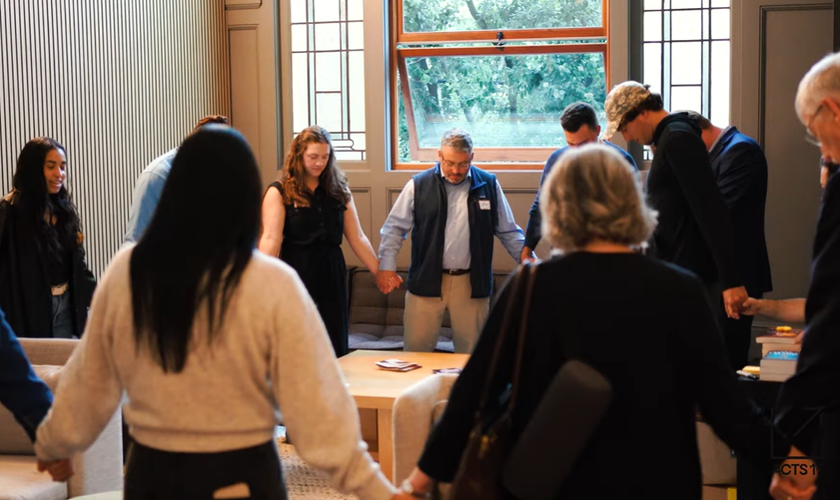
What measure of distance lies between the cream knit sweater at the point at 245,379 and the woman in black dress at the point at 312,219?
290 cm

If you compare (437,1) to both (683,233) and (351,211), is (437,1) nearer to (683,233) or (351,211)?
(351,211)

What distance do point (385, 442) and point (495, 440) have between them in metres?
2.07

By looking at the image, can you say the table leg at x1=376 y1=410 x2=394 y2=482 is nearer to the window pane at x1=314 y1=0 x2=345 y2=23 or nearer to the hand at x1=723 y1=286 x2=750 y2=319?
the hand at x1=723 y1=286 x2=750 y2=319

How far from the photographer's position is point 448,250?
548 centimetres

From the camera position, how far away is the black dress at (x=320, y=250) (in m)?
4.87

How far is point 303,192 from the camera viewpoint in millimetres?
4879

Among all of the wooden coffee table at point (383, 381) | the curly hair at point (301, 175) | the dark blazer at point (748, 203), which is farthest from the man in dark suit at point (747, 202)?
the curly hair at point (301, 175)

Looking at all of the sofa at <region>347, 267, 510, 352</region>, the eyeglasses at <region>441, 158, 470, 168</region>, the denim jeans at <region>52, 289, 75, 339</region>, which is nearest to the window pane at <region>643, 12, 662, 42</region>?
the sofa at <region>347, 267, 510, 352</region>

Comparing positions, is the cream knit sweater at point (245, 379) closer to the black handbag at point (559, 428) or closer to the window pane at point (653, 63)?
the black handbag at point (559, 428)

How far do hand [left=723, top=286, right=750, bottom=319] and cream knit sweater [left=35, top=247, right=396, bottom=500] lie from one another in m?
2.19

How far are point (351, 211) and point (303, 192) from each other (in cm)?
36

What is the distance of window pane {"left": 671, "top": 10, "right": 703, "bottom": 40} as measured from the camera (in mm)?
6906

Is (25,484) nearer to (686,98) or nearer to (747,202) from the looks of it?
(747,202)

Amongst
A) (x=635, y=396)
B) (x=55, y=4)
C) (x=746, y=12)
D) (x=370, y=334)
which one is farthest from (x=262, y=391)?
(x=746, y=12)
